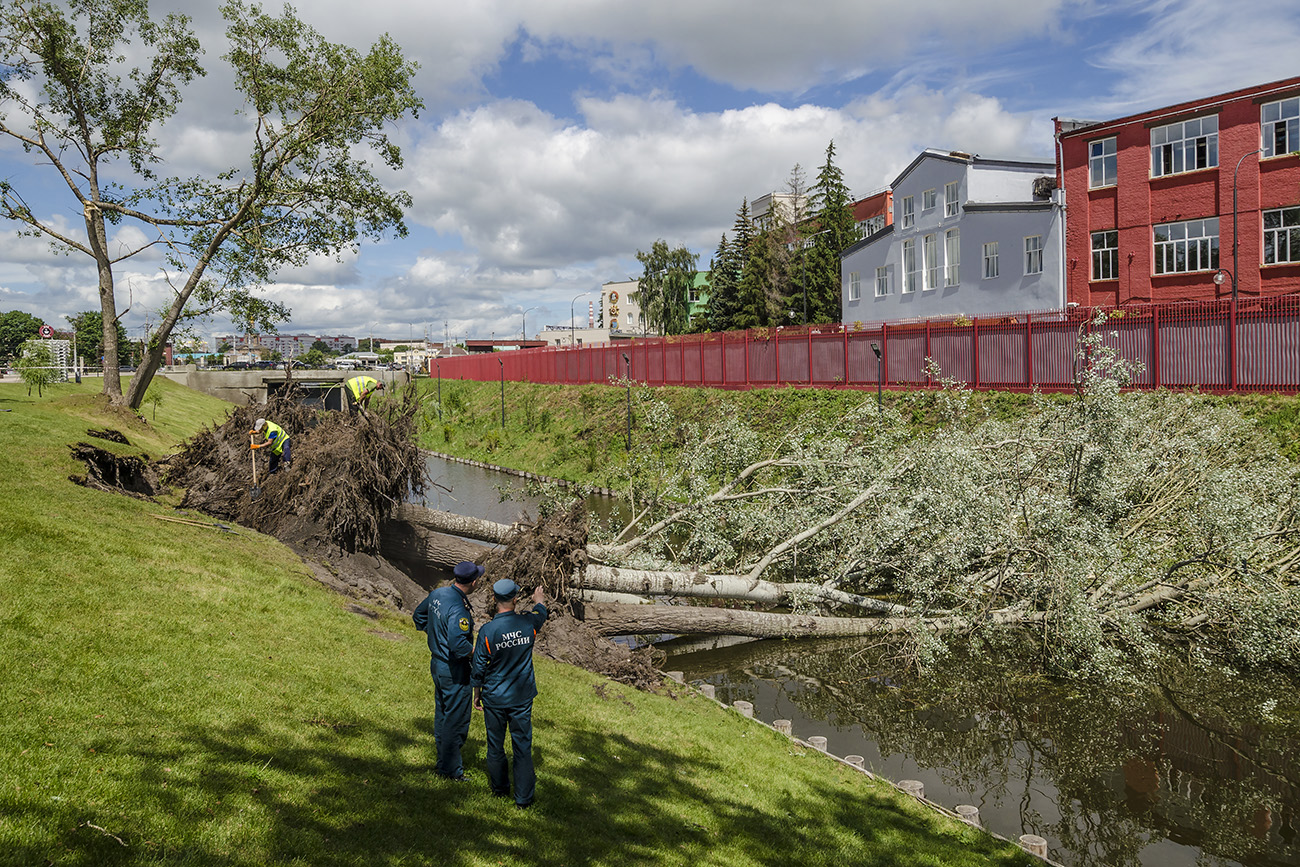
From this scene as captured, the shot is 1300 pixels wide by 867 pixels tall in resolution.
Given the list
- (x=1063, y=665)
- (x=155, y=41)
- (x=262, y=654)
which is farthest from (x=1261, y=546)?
(x=155, y=41)

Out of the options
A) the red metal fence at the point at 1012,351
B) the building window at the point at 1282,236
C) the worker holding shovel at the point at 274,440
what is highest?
the building window at the point at 1282,236

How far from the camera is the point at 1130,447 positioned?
38.5 ft

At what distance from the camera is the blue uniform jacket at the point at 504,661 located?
17.7 ft

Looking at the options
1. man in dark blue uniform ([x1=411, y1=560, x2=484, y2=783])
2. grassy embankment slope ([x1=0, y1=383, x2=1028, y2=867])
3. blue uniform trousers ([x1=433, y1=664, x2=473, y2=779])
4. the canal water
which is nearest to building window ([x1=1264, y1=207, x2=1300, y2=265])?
the canal water

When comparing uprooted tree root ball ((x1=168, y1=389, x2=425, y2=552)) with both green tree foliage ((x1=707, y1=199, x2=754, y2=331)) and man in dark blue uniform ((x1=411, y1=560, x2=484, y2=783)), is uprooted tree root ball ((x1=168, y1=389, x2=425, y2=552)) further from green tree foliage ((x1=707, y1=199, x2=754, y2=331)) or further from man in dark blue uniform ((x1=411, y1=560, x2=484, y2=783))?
green tree foliage ((x1=707, y1=199, x2=754, y2=331))

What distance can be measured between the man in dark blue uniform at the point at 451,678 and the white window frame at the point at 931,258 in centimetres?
3643

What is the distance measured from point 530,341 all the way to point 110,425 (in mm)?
137350

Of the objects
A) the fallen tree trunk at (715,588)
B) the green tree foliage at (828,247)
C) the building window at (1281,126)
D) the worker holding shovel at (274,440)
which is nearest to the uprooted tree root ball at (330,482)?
the worker holding shovel at (274,440)

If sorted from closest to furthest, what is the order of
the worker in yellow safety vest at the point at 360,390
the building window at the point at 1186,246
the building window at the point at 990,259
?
1. the worker in yellow safety vest at the point at 360,390
2. the building window at the point at 1186,246
3. the building window at the point at 990,259

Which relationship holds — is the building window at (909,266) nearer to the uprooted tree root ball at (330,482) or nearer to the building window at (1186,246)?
the building window at (1186,246)

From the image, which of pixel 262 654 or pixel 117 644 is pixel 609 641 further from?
pixel 117 644

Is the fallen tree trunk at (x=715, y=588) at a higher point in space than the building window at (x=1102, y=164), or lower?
lower

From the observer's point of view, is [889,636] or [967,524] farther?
[889,636]

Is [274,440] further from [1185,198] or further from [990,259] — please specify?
[990,259]
